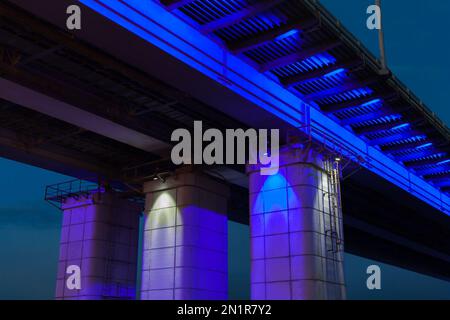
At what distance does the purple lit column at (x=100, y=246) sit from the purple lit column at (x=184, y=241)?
203 inches

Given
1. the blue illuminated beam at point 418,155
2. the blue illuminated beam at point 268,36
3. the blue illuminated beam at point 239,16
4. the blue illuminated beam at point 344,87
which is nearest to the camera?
the blue illuminated beam at point 239,16

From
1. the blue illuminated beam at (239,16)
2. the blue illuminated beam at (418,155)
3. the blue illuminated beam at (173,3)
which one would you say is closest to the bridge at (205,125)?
the blue illuminated beam at (239,16)

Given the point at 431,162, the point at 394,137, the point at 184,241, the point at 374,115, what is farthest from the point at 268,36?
→ the point at 431,162

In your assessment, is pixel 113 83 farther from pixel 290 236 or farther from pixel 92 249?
pixel 92 249

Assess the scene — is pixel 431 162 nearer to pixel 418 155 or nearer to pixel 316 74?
pixel 418 155

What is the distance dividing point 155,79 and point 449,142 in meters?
19.8

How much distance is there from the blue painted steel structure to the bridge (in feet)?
0.27

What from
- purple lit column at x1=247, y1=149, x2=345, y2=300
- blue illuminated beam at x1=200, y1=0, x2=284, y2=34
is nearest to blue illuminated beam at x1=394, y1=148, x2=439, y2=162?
purple lit column at x1=247, y1=149, x2=345, y2=300

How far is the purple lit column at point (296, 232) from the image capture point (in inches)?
1046

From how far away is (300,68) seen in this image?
86.4 feet

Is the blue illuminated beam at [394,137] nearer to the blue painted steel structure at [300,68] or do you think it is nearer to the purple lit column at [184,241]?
the blue painted steel structure at [300,68]

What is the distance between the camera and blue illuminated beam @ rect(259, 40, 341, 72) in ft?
77.6

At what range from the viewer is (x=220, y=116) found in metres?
29.0

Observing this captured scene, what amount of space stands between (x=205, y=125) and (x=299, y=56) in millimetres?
7943
